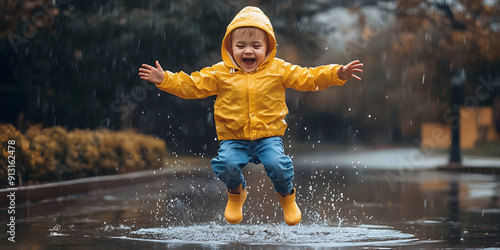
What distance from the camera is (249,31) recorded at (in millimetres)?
6898

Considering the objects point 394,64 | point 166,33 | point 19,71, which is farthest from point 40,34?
point 394,64

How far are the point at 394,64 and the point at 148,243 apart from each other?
154 feet

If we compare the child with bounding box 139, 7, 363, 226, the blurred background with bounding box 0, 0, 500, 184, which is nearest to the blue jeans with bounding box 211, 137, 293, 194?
the child with bounding box 139, 7, 363, 226

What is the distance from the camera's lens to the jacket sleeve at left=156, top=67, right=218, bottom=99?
711 centimetres

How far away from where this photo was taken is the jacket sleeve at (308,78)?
7148 millimetres

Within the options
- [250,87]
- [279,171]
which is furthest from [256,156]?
[250,87]

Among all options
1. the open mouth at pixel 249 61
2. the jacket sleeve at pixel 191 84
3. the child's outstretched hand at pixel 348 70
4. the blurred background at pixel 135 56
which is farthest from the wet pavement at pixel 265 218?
the blurred background at pixel 135 56

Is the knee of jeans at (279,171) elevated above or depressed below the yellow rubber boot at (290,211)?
above

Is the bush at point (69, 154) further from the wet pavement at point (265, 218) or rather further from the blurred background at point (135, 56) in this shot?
the wet pavement at point (265, 218)

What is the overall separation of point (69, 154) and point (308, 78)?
9985 millimetres

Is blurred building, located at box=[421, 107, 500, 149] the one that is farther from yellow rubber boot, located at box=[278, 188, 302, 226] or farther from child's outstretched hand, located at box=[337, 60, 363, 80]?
child's outstretched hand, located at box=[337, 60, 363, 80]

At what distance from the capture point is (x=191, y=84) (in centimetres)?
720

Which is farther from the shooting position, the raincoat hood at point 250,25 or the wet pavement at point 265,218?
the wet pavement at point 265,218

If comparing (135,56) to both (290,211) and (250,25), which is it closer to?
(290,211)
